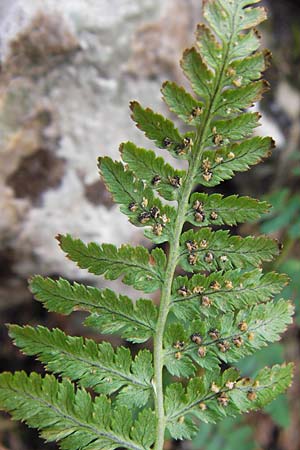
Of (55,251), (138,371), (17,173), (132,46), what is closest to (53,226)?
(55,251)

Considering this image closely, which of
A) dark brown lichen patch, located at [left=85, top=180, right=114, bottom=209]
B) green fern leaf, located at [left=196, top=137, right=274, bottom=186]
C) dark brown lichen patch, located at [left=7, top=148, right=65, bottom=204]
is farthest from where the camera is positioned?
dark brown lichen patch, located at [left=85, top=180, right=114, bottom=209]

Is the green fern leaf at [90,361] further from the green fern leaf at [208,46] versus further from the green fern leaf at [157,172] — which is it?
the green fern leaf at [208,46]

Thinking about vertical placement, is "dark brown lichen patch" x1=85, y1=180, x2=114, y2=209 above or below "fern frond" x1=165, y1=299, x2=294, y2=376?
above

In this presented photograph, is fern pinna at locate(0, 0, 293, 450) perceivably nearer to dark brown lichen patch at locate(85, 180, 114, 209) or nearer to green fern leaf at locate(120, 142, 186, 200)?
green fern leaf at locate(120, 142, 186, 200)

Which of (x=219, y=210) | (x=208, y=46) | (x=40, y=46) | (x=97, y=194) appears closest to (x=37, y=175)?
(x=97, y=194)

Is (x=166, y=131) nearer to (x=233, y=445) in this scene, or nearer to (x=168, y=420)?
(x=168, y=420)

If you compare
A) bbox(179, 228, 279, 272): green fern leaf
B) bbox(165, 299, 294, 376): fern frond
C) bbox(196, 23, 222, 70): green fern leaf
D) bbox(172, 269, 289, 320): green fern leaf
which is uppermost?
bbox(196, 23, 222, 70): green fern leaf

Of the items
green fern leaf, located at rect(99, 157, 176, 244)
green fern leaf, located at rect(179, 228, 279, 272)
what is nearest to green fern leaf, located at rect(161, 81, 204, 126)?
green fern leaf, located at rect(99, 157, 176, 244)

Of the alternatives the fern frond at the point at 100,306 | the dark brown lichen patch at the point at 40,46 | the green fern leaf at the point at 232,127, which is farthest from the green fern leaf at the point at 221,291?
the dark brown lichen patch at the point at 40,46
